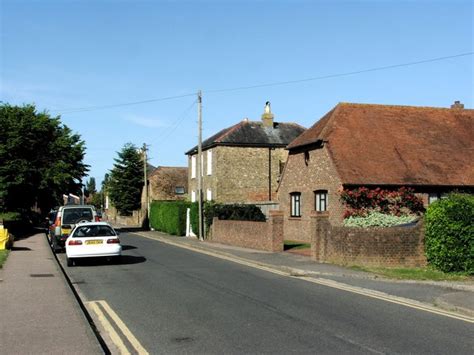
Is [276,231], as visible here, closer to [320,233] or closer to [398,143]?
[320,233]

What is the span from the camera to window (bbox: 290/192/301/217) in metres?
30.3

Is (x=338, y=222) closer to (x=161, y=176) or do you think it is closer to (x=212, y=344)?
(x=212, y=344)

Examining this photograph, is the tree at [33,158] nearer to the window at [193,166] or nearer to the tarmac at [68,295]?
the window at [193,166]

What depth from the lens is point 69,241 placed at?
18359mm

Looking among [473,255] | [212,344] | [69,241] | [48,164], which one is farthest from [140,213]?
[212,344]

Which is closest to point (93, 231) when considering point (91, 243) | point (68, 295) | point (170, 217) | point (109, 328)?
point (91, 243)

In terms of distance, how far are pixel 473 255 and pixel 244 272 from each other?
6.73 m

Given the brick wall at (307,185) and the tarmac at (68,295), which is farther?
the brick wall at (307,185)

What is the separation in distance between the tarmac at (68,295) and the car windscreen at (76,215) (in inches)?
79.7

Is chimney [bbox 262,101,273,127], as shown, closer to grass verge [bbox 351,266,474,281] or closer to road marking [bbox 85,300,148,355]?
grass verge [bbox 351,266,474,281]

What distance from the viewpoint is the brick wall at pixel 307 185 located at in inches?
1025

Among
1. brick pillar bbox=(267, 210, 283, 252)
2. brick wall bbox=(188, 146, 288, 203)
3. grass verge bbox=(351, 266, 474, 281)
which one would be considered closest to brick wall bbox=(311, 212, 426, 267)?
grass verge bbox=(351, 266, 474, 281)

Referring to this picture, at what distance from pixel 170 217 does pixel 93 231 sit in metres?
23.8

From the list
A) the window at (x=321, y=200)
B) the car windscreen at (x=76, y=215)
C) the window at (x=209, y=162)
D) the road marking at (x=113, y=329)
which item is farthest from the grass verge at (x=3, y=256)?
the window at (x=209, y=162)
